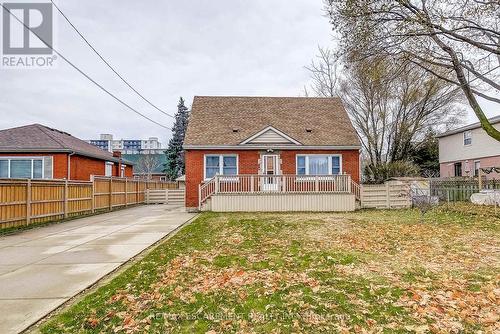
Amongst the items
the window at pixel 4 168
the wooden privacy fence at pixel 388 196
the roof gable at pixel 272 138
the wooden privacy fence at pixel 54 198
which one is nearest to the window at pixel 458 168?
the wooden privacy fence at pixel 388 196

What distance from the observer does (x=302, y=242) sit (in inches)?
320

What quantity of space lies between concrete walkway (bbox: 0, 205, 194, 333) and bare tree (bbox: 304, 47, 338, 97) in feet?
75.9

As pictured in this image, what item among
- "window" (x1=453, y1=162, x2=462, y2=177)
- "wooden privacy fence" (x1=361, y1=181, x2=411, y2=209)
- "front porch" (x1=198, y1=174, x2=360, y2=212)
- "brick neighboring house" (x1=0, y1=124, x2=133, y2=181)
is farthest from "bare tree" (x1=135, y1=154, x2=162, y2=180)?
"window" (x1=453, y1=162, x2=462, y2=177)

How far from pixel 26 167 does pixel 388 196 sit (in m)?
21.2

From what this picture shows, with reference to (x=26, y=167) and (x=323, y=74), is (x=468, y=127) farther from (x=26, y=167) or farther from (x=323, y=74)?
(x=26, y=167)

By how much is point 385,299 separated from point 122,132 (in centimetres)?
7350

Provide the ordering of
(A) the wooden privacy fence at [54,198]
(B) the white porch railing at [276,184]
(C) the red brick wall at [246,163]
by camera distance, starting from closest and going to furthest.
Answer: (A) the wooden privacy fence at [54,198], (B) the white porch railing at [276,184], (C) the red brick wall at [246,163]

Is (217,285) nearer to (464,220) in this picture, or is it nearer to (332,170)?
(464,220)

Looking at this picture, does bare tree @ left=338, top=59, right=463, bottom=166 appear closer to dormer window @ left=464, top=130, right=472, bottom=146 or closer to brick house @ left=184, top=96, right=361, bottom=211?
dormer window @ left=464, top=130, right=472, bottom=146

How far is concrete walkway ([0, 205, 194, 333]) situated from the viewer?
13.4 feet

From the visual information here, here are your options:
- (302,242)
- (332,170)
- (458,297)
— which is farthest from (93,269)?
(332,170)

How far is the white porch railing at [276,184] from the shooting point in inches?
636

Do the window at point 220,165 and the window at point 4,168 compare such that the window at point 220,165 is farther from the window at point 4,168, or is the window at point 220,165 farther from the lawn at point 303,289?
the window at point 4,168

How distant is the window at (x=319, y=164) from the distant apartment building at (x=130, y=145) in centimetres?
3627
